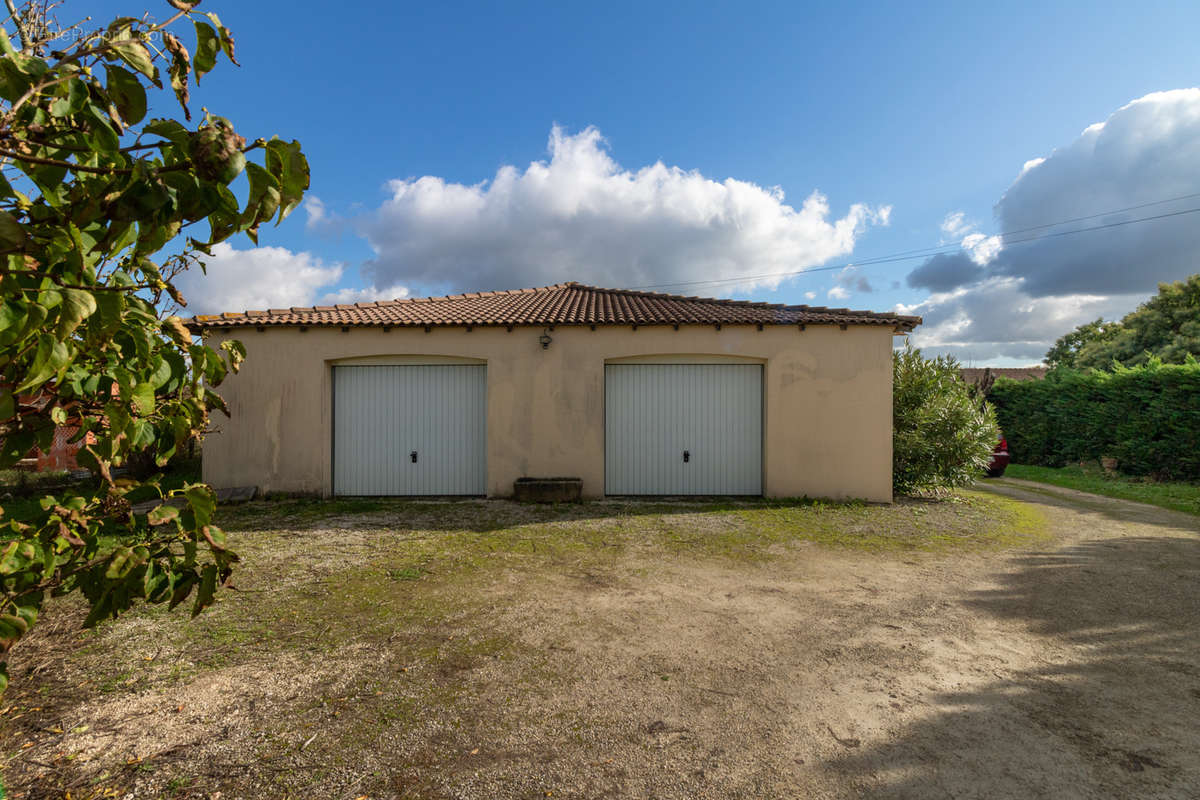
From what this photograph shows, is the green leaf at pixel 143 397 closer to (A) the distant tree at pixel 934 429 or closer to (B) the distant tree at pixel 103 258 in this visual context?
(B) the distant tree at pixel 103 258

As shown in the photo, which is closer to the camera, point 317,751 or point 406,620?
point 317,751

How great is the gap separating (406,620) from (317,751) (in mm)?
1508

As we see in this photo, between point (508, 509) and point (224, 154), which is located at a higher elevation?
point (224, 154)

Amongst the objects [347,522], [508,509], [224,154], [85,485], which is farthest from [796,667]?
[85,485]

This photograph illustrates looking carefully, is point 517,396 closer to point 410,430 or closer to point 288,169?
point 410,430

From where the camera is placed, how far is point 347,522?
724cm

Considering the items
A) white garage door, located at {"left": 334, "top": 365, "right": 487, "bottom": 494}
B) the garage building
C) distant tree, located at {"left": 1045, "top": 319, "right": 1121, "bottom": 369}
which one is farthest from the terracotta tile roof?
distant tree, located at {"left": 1045, "top": 319, "right": 1121, "bottom": 369}

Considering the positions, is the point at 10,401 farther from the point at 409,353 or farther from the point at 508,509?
the point at 409,353

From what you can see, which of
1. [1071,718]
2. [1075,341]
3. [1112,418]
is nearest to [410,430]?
[1071,718]

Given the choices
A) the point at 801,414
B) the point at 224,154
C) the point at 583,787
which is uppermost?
the point at 224,154

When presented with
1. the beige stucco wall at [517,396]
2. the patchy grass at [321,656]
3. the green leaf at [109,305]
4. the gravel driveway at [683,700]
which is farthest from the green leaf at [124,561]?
the beige stucco wall at [517,396]

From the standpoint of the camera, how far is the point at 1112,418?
12203mm

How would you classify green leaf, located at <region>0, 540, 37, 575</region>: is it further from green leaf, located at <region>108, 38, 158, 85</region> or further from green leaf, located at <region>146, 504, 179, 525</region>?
green leaf, located at <region>108, 38, 158, 85</region>

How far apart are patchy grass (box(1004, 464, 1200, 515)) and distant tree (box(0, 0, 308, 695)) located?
1215 cm
